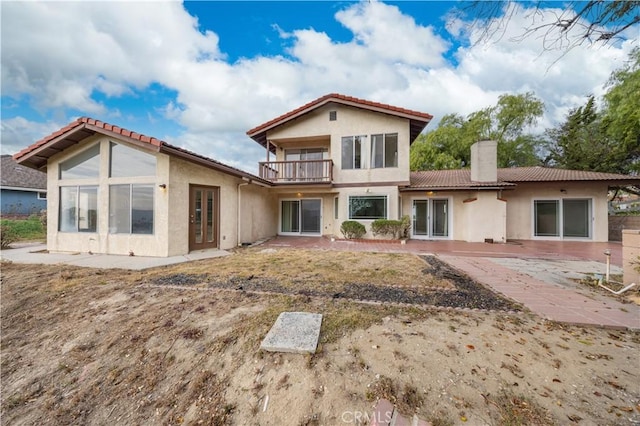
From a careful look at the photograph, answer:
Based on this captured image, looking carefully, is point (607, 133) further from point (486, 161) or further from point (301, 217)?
point (301, 217)

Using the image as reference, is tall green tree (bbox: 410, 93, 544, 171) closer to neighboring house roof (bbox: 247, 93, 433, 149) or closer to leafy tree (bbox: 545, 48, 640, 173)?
leafy tree (bbox: 545, 48, 640, 173)

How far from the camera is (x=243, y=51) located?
12.8 m

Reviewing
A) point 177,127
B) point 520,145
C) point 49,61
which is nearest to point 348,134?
point 49,61

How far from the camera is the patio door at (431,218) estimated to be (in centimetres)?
1197

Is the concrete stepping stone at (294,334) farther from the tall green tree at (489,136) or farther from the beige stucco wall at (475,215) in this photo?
the tall green tree at (489,136)

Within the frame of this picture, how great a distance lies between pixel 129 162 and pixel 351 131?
9701mm

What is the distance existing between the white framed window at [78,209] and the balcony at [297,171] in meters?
6.77

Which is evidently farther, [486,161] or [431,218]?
[431,218]

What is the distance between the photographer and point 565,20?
121 inches

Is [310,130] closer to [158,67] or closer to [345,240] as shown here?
[345,240]

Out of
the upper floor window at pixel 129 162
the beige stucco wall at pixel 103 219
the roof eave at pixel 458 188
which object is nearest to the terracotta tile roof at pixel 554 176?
the roof eave at pixel 458 188

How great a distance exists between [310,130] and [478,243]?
405 inches

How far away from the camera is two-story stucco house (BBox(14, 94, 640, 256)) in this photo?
751 centimetres

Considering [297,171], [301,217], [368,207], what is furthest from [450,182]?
[301,217]
